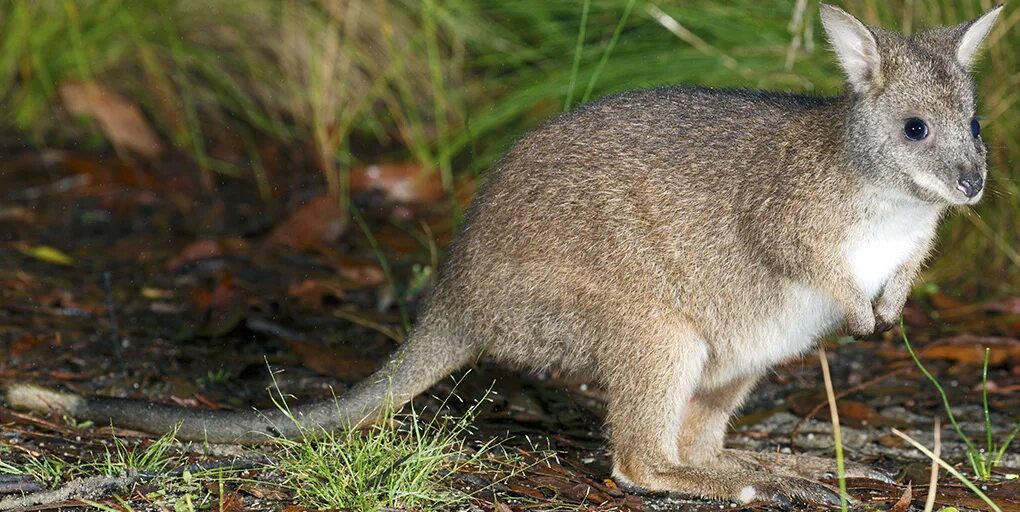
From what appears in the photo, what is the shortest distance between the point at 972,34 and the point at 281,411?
230 centimetres

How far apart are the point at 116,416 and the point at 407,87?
11.8 ft

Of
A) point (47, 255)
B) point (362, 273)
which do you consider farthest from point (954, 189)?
point (47, 255)

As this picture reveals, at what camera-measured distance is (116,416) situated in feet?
13.8

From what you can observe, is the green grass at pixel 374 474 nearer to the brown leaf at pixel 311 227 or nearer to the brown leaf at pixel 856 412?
the brown leaf at pixel 856 412

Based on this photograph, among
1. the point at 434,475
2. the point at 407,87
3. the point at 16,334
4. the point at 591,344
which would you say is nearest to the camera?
the point at 434,475

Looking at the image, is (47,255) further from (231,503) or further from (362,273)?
(231,503)

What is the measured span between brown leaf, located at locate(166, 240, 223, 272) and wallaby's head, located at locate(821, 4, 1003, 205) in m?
3.17

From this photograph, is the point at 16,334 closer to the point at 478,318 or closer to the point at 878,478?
the point at 478,318

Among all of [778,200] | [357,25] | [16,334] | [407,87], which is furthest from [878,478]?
[357,25]

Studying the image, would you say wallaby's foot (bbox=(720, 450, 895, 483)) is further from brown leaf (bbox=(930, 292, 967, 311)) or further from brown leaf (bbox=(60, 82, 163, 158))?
brown leaf (bbox=(60, 82, 163, 158))

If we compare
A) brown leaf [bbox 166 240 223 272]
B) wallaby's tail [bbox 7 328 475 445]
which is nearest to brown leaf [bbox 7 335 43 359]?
wallaby's tail [bbox 7 328 475 445]

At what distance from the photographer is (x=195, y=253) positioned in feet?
20.4

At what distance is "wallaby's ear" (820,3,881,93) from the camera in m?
4.02

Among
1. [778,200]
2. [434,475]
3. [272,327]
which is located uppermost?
[778,200]
